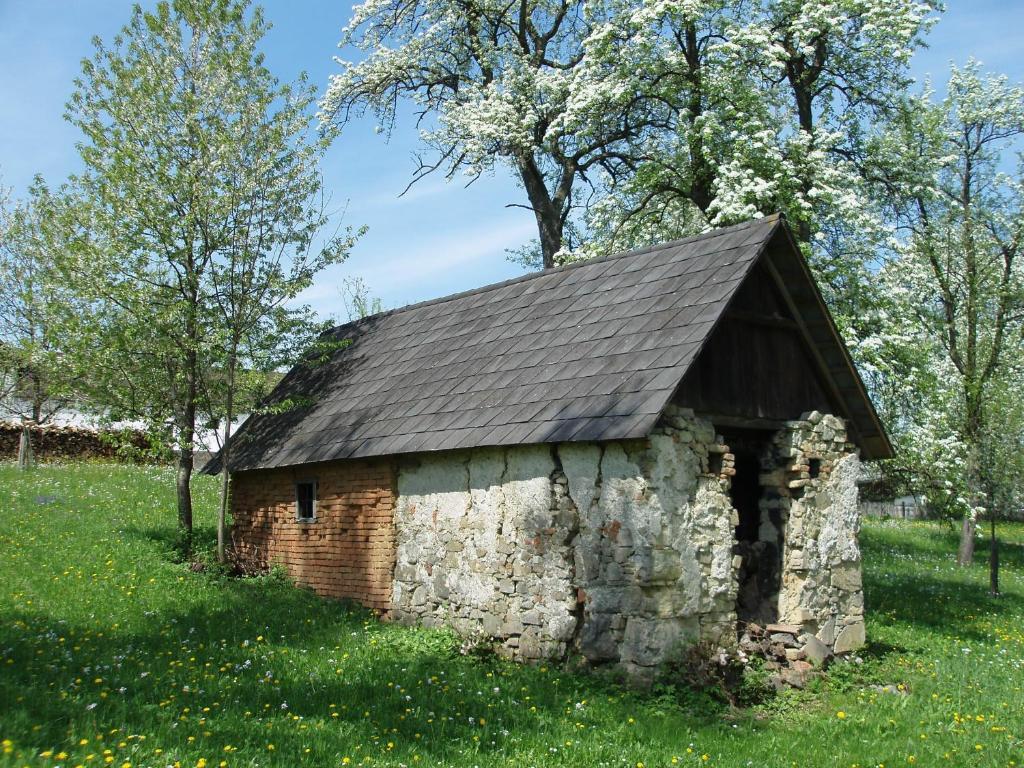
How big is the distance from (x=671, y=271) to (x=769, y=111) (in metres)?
7.71

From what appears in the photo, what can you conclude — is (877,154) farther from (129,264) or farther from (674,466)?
(129,264)

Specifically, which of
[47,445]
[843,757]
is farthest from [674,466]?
[47,445]

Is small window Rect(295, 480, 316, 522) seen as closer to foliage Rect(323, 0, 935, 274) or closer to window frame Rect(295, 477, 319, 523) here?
window frame Rect(295, 477, 319, 523)

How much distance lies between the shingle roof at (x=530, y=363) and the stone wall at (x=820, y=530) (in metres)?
2.30

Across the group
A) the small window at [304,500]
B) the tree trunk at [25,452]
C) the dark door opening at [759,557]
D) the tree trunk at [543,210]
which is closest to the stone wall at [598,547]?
the dark door opening at [759,557]

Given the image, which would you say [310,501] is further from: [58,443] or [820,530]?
[58,443]

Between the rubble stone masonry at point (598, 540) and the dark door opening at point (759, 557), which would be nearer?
the rubble stone masonry at point (598, 540)

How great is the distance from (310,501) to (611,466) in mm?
6001

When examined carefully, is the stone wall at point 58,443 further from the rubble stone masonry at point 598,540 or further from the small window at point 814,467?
the small window at point 814,467

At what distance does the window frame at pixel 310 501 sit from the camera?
1301 centimetres

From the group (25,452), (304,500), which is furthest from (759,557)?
(25,452)

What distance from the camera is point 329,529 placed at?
12562mm

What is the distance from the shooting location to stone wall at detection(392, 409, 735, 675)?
343 inches

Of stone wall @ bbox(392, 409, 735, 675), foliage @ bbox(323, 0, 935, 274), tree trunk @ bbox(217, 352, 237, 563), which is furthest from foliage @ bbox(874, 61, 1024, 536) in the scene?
tree trunk @ bbox(217, 352, 237, 563)
